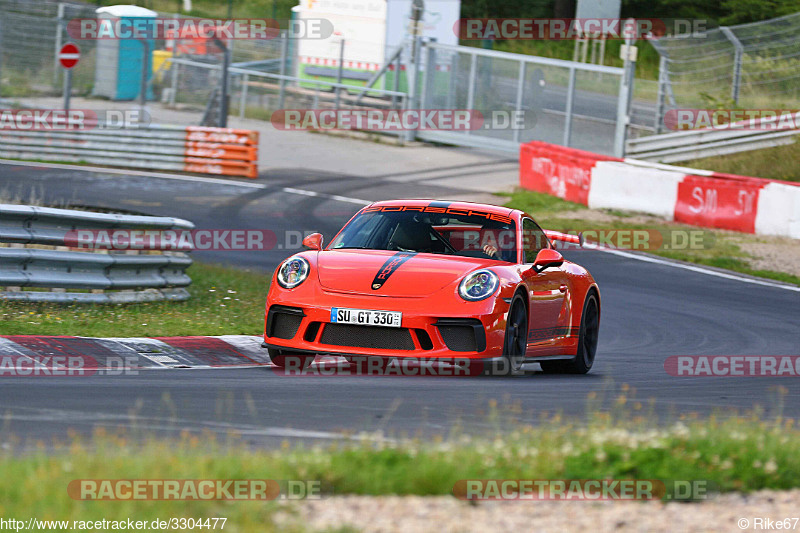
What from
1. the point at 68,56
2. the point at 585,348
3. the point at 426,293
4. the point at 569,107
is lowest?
the point at 585,348

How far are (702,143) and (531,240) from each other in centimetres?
1539

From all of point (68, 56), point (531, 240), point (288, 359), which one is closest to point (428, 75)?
point (68, 56)

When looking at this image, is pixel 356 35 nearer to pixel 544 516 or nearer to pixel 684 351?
pixel 684 351

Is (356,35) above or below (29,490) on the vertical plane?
above

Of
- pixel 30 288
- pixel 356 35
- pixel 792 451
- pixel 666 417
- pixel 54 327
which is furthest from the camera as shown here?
pixel 356 35

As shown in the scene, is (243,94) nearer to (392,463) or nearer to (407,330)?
(407,330)

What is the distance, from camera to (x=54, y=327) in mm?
9258

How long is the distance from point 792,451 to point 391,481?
1.96 m

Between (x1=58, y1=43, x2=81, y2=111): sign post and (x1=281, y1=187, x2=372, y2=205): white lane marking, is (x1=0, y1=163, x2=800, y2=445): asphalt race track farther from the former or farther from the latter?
(x1=58, y1=43, x2=81, y2=111): sign post

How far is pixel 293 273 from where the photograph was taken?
859 centimetres

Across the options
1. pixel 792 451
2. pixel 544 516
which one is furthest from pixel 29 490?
pixel 792 451

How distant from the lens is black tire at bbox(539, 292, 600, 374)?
9992mm

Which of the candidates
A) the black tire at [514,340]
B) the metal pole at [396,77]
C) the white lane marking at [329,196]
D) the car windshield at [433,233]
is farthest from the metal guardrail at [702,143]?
the black tire at [514,340]

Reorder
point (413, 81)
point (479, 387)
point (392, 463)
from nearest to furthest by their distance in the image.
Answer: point (392, 463), point (479, 387), point (413, 81)
